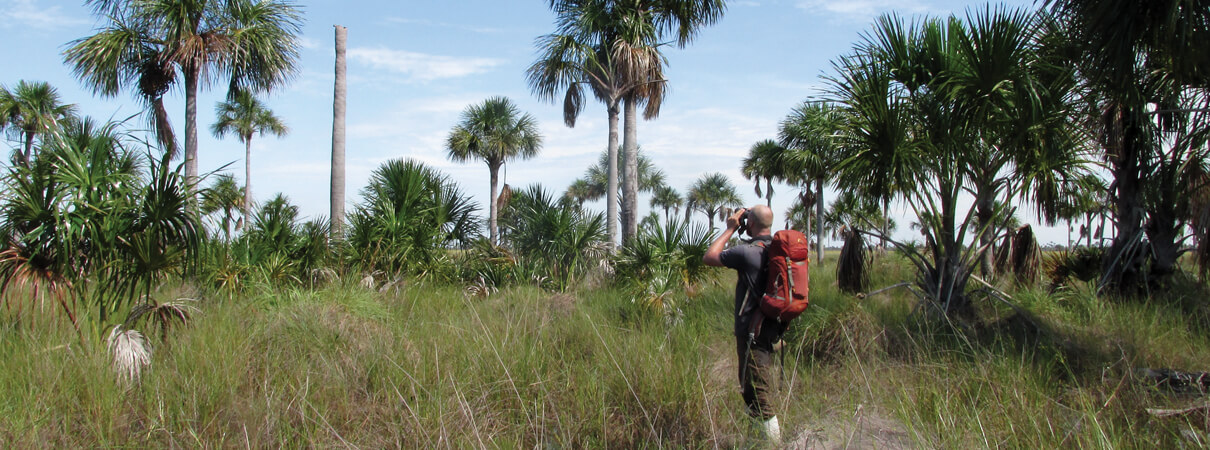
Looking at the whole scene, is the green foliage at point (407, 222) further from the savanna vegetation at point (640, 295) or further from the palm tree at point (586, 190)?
the palm tree at point (586, 190)

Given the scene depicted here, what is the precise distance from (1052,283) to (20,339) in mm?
12986

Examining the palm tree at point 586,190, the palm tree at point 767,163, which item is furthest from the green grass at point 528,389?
A: the palm tree at point 586,190

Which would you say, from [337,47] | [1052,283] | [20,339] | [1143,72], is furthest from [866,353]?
[337,47]

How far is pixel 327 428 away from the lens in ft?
13.8

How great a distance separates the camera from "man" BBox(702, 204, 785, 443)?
14.3 ft

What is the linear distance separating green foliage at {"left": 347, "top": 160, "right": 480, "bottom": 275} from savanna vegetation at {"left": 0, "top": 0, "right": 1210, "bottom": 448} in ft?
0.20

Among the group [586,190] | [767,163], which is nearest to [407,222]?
[767,163]

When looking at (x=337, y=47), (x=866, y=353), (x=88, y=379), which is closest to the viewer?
(x=88, y=379)

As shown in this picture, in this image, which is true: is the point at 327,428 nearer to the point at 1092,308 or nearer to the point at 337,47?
the point at 1092,308

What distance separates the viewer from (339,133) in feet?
45.2

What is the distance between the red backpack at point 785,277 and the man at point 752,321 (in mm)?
132

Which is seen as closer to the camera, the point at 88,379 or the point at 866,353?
the point at 88,379

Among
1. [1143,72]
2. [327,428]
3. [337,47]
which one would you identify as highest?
[337,47]

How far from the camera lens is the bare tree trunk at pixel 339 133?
13166 mm
